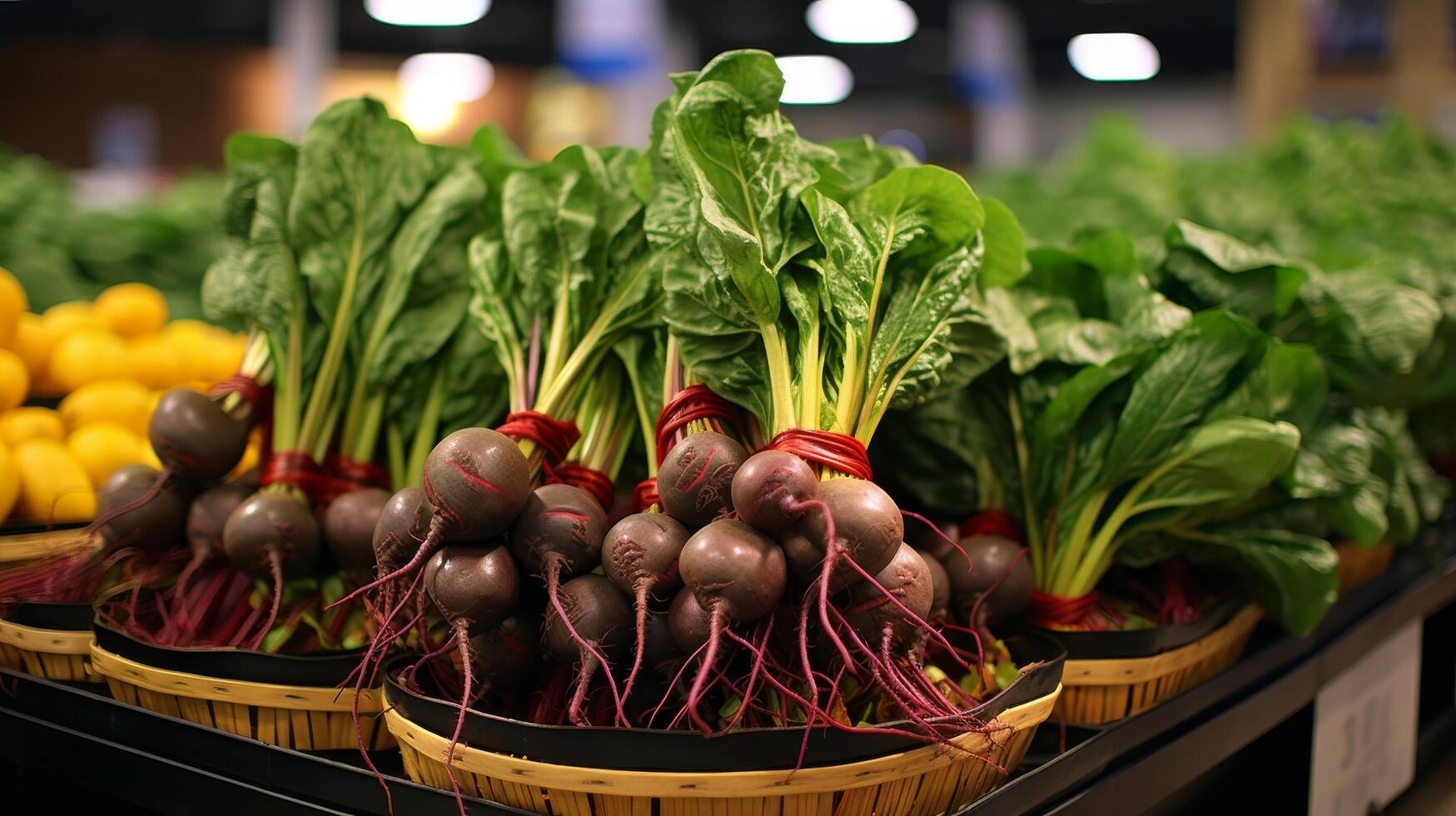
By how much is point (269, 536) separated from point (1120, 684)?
1055 mm

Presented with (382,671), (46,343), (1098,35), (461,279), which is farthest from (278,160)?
(1098,35)

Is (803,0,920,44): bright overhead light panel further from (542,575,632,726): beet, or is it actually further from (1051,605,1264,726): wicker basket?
(542,575,632,726): beet

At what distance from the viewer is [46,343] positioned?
6.31ft

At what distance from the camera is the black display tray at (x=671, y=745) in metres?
0.94

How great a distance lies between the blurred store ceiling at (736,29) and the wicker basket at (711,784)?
1035 centimetres

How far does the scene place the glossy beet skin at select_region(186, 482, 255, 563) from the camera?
141cm

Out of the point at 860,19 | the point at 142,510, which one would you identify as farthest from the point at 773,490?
the point at 860,19

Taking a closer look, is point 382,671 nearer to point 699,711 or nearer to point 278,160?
point 699,711

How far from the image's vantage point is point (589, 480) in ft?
4.21

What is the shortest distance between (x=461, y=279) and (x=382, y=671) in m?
0.65

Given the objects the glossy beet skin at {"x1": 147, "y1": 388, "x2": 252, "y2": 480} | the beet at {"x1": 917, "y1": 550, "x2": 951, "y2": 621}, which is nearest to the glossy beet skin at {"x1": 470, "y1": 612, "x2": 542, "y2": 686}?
the beet at {"x1": 917, "y1": 550, "x2": 951, "y2": 621}

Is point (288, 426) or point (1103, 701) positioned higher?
point (288, 426)

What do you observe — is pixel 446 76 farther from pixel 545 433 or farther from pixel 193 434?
pixel 545 433

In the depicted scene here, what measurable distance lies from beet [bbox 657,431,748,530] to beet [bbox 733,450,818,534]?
0.07m
